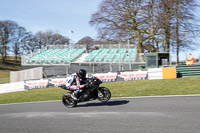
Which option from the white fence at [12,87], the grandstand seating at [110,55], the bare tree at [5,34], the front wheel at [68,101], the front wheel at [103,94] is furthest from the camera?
the bare tree at [5,34]

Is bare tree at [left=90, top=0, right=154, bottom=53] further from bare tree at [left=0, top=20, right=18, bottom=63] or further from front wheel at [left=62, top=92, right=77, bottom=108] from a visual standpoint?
bare tree at [left=0, top=20, right=18, bottom=63]

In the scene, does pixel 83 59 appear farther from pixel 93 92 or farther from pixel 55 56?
pixel 93 92

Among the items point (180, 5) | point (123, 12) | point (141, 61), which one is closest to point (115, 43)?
point (123, 12)

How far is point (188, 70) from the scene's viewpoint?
17.2 meters

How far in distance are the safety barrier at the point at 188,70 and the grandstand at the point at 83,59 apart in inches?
253

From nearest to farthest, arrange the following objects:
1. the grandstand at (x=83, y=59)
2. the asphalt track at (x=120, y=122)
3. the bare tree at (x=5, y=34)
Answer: the asphalt track at (x=120, y=122) → the grandstand at (x=83, y=59) → the bare tree at (x=5, y=34)

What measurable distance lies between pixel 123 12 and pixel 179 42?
8.57 m

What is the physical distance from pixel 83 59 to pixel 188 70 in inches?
613

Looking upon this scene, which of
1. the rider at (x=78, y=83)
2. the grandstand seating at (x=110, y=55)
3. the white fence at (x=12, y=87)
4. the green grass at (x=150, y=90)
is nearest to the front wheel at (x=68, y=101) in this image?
the rider at (x=78, y=83)

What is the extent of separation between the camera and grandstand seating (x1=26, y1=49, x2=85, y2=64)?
29.0 metres

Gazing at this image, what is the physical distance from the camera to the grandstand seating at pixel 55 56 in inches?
1140

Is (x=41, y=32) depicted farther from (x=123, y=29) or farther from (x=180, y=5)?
(x=180, y=5)

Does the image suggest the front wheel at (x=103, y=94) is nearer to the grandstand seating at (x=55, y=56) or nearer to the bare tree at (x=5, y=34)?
the grandstand seating at (x=55, y=56)

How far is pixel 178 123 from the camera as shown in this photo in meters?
5.28
